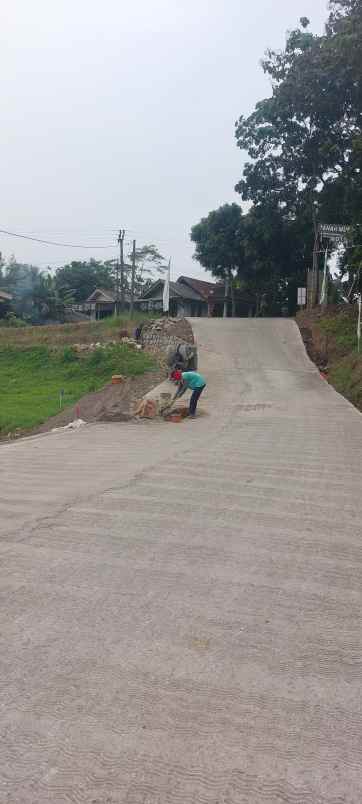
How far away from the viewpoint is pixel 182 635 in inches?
151

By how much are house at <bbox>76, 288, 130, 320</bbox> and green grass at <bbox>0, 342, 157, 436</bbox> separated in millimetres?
20119

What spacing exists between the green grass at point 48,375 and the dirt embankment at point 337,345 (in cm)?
579

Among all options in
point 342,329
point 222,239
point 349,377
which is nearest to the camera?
point 349,377

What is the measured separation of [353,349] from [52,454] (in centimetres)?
1358

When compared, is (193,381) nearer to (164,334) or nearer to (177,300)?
(164,334)

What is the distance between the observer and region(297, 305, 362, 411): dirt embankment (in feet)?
60.0

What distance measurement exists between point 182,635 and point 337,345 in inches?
794

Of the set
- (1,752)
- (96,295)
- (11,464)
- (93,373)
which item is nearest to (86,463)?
(11,464)

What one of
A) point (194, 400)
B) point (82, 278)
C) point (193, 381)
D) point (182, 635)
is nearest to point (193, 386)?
point (193, 381)

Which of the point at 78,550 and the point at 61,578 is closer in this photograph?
the point at 61,578

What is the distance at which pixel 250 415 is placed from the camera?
15.2 meters

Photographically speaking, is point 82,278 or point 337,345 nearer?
point 337,345

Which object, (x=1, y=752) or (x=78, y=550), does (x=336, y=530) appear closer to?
(x=78, y=550)

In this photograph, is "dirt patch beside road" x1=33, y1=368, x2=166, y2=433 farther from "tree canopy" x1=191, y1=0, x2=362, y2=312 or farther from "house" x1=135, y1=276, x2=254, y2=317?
"house" x1=135, y1=276, x2=254, y2=317
